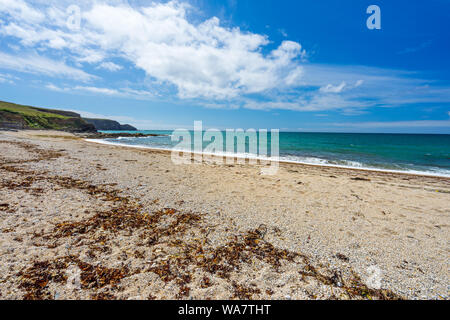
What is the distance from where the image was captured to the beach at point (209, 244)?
10.4 ft

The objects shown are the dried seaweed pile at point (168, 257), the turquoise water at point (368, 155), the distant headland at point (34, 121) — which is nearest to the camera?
the dried seaweed pile at point (168, 257)

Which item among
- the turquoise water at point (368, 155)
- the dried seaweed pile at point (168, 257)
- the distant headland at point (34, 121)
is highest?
the distant headland at point (34, 121)

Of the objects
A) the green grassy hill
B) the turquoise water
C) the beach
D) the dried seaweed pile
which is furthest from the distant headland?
the dried seaweed pile

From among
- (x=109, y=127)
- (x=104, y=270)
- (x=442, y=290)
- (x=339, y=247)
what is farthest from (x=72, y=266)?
(x=109, y=127)

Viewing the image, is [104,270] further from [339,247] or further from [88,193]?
[339,247]

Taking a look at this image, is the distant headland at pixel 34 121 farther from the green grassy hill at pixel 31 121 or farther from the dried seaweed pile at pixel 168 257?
the dried seaweed pile at pixel 168 257

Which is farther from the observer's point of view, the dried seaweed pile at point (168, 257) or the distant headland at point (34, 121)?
the distant headland at point (34, 121)

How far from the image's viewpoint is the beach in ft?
10.4

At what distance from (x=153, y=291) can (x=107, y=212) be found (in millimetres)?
3727

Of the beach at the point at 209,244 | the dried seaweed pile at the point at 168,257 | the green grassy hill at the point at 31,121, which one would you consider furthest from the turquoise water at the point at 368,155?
the green grassy hill at the point at 31,121

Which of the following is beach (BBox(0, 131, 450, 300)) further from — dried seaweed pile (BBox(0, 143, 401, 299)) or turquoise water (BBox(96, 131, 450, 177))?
turquoise water (BBox(96, 131, 450, 177))

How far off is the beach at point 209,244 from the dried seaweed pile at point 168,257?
2 cm

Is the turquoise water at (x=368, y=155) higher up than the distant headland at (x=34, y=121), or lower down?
lower down

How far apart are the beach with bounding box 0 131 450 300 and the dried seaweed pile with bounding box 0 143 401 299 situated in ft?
0.07
